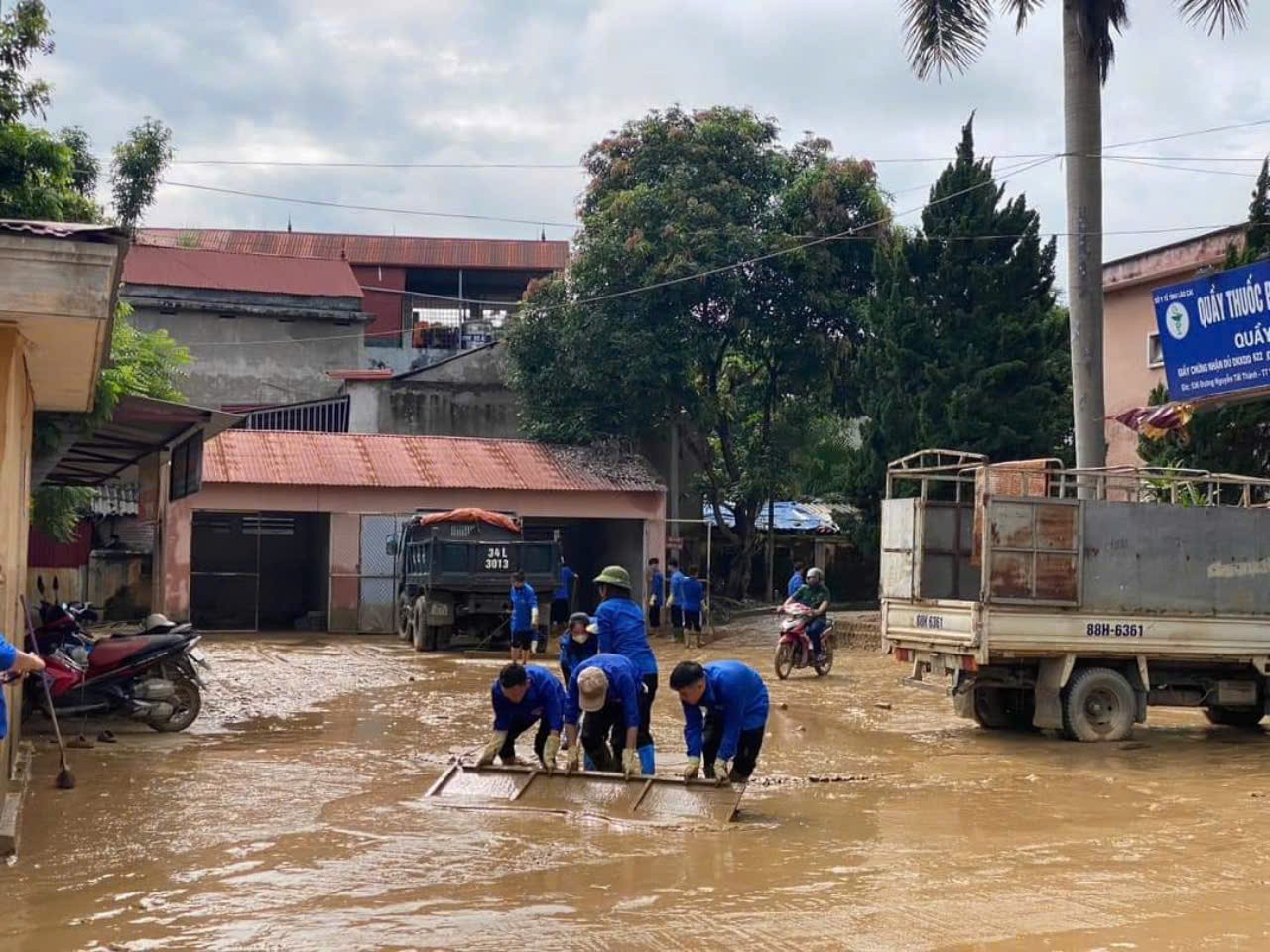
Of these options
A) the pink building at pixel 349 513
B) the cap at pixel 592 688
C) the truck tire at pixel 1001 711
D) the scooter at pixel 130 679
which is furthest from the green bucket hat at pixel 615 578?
the pink building at pixel 349 513

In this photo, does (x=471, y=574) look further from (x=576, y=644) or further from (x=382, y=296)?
(x=382, y=296)

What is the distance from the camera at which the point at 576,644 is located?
12070mm

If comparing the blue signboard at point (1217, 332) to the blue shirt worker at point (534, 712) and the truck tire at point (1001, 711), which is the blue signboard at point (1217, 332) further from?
the blue shirt worker at point (534, 712)

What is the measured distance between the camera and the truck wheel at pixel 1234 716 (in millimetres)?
15109

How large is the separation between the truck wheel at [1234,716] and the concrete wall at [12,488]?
11.3 metres

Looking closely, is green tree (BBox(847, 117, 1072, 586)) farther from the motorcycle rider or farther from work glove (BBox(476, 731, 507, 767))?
work glove (BBox(476, 731, 507, 767))

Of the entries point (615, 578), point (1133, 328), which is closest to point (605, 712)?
point (615, 578)

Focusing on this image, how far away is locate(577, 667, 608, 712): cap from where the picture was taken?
376 inches

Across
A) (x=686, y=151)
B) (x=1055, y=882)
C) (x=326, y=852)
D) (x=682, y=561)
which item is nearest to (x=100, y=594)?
(x=682, y=561)

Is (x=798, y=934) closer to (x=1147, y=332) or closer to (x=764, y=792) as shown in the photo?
(x=764, y=792)

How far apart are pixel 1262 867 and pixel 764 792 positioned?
11.8 feet

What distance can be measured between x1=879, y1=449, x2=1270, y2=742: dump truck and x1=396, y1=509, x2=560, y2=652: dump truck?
10437mm

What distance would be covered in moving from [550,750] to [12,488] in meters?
3.82

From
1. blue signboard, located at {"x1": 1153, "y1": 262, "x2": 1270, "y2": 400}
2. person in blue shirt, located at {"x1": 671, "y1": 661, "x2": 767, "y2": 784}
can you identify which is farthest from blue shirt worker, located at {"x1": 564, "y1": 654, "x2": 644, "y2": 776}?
blue signboard, located at {"x1": 1153, "y1": 262, "x2": 1270, "y2": 400}
